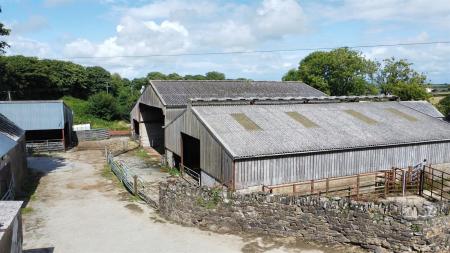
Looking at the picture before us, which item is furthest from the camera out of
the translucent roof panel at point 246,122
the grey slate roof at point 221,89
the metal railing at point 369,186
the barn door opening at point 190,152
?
the grey slate roof at point 221,89

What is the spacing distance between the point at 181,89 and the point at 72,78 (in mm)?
45356

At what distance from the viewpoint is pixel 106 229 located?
17.1 metres

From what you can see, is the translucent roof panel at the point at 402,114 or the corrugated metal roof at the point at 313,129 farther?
the translucent roof panel at the point at 402,114

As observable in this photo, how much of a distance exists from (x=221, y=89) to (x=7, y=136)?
20.2m

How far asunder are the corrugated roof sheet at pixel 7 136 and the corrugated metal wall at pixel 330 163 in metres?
11.9

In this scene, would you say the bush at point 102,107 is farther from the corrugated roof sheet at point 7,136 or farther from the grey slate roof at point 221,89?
the corrugated roof sheet at point 7,136

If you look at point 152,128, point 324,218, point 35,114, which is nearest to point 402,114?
point 324,218

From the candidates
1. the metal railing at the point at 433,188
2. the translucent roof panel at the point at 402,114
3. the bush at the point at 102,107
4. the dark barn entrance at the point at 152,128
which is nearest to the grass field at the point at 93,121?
the bush at the point at 102,107

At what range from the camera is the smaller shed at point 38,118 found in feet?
123

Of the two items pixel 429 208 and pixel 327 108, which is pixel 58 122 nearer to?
pixel 327 108

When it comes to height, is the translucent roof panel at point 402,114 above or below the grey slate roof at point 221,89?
below

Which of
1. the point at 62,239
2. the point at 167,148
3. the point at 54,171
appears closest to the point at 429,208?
the point at 62,239

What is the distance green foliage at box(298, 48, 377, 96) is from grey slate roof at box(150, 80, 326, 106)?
56.0 feet

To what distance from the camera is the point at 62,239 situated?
16.0 m
